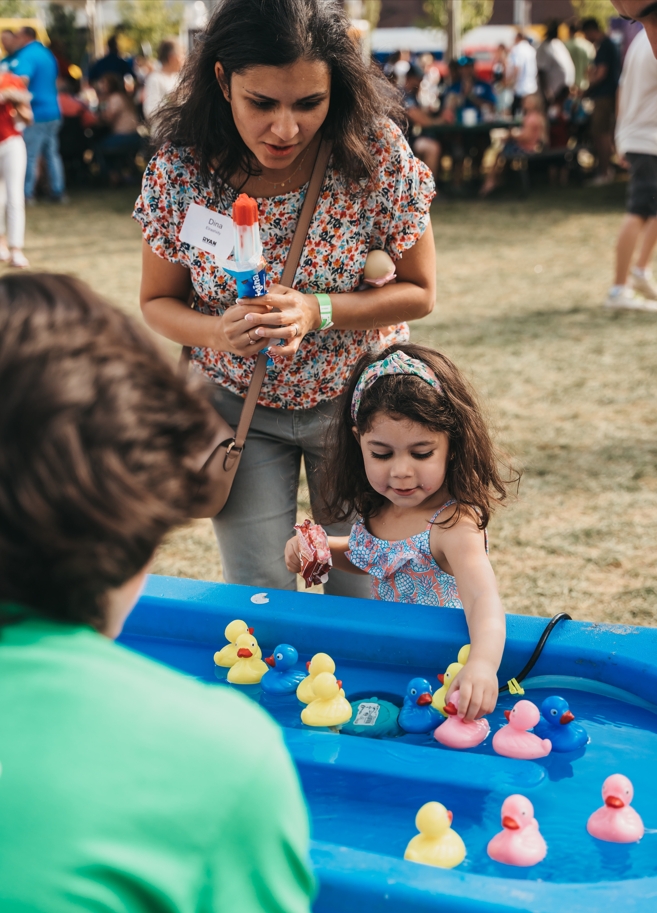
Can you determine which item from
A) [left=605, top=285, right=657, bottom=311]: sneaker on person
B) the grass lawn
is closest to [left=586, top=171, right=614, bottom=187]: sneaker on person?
the grass lawn

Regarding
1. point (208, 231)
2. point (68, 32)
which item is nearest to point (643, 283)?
point (208, 231)

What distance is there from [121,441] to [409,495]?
1430 mm

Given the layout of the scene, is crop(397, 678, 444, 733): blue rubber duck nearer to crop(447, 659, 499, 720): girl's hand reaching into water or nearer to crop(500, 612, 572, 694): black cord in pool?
crop(447, 659, 499, 720): girl's hand reaching into water

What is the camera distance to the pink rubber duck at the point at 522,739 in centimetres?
167

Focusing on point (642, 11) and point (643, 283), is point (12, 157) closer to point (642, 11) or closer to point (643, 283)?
point (643, 283)

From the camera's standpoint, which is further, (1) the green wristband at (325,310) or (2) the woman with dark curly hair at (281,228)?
(1) the green wristband at (325,310)

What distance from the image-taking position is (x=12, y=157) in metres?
7.71

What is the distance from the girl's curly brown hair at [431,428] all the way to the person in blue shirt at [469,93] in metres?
10.4

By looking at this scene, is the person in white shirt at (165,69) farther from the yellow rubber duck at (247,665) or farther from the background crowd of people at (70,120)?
the yellow rubber duck at (247,665)

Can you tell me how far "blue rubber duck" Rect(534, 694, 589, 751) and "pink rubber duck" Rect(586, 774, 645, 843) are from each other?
0.22 meters

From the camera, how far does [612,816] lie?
1451 millimetres

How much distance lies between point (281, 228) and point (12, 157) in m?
6.31

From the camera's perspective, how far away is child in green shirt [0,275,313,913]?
682 millimetres

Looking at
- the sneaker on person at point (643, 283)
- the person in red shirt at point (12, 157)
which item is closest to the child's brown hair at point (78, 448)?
the sneaker on person at point (643, 283)
